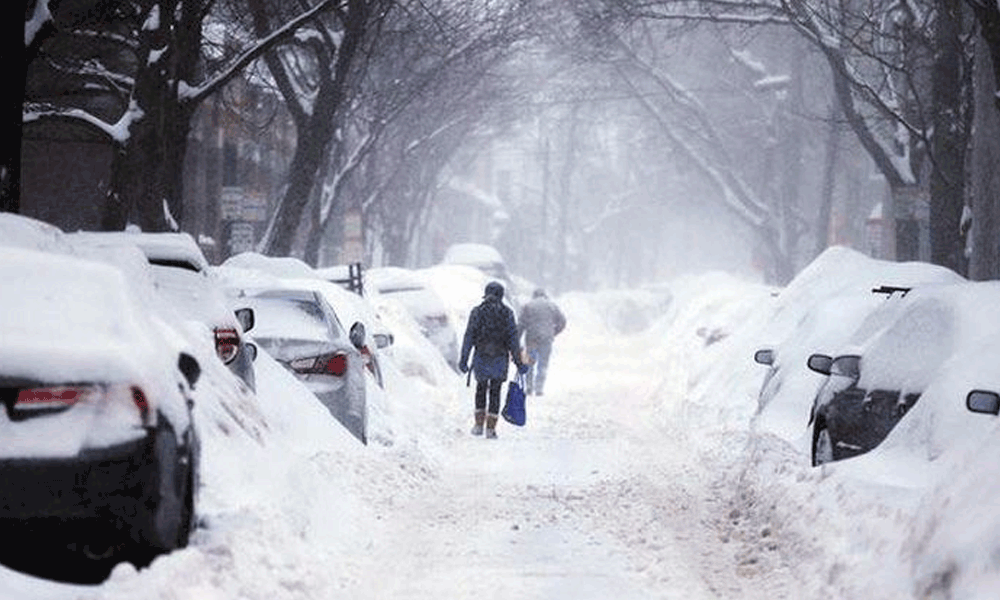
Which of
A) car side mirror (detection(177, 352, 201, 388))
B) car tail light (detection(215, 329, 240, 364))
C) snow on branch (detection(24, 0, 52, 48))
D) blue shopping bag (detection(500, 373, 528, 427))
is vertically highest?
snow on branch (detection(24, 0, 52, 48))

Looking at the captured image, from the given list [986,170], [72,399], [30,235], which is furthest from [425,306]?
[72,399]

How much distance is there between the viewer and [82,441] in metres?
5.64

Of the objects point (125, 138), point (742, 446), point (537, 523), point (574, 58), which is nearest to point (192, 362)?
point (537, 523)

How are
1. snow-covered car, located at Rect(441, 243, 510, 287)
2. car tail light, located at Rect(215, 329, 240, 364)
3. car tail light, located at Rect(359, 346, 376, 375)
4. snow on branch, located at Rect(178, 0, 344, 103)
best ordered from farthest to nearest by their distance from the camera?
1. snow-covered car, located at Rect(441, 243, 510, 287)
2. snow on branch, located at Rect(178, 0, 344, 103)
3. car tail light, located at Rect(359, 346, 376, 375)
4. car tail light, located at Rect(215, 329, 240, 364)

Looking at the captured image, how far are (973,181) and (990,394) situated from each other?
29.3ft

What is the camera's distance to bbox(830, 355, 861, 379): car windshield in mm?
9648

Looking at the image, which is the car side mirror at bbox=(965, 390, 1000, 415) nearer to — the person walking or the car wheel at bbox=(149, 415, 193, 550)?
the car wheel at bbox=(149, 415, 193, 550)

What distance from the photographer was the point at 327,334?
13070 millimetres

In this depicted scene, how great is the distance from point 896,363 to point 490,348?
8042 millimetres

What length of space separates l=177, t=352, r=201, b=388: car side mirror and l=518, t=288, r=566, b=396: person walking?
16905 millimetres

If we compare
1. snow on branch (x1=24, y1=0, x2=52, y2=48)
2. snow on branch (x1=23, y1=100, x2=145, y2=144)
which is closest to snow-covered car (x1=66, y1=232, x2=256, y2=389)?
snow on branch (x1=24, y1=0, x2=52, y2=48)

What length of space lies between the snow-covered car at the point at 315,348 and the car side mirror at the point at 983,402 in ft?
21.4

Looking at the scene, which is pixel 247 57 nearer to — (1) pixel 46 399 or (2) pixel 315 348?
(2) pixel 315 348

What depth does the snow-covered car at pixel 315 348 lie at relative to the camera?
12.8 meters
